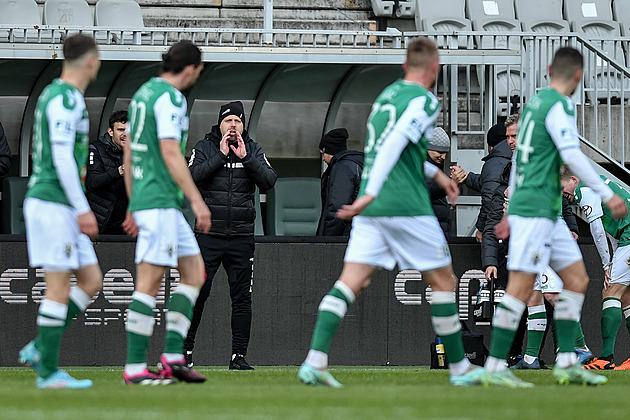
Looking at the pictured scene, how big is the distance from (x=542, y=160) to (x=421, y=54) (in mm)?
1032

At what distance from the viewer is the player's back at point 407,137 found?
25.6 ft

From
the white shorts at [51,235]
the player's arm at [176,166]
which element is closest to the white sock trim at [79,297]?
the white shorts at [51,235]

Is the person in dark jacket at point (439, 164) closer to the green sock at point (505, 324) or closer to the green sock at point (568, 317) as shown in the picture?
the green sock at point (568, 317)

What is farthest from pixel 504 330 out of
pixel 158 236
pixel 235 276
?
pixel 235 276

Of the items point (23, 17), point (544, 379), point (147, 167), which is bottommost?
point (544, 379)

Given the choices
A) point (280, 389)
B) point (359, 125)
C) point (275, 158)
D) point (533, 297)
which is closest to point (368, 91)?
point (359, 125)

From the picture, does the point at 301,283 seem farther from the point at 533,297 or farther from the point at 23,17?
the point at 23,17

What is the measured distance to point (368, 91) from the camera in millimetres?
14984

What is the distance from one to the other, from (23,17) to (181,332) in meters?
10.0

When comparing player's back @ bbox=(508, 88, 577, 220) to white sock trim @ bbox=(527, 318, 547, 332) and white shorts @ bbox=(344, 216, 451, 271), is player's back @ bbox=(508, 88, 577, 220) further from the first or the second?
white sock trim @ bbox=(527, 318, 547, 332)

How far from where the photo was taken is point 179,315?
27.5 ft

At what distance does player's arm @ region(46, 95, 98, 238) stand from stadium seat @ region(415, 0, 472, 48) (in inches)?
456

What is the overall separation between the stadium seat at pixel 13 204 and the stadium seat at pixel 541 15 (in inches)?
351

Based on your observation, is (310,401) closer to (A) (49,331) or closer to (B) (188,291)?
(B) (188,291)
